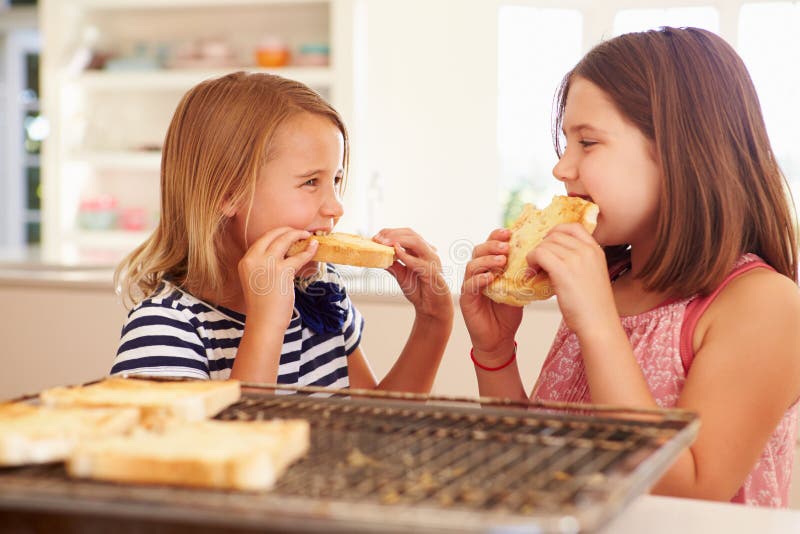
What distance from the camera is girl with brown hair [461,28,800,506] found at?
53.9 inches

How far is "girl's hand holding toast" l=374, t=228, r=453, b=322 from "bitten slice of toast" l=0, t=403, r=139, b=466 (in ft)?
3.16

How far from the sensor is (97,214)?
246 inches

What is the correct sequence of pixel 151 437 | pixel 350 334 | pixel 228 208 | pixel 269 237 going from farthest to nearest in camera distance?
pixel 350 334 → pixel 228 208 → pixel 269 237 → pixel 151 437

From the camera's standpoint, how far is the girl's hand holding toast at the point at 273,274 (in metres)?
1.61

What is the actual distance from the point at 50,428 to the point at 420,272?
1.09m

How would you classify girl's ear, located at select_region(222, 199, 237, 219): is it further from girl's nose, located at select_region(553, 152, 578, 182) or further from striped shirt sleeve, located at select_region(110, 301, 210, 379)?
girl's nose, located at select_region(553, 152, 578, 182)

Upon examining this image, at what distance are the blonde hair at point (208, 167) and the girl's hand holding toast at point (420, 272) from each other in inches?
11.3

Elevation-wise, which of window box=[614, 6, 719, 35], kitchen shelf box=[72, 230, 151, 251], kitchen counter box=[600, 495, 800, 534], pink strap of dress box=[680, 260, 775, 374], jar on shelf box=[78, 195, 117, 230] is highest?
window box=[614, 6, 719, 35]

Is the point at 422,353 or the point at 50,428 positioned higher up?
the point at 50,428

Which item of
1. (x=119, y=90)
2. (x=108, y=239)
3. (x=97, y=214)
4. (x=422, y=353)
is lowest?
(x=108, y=239)

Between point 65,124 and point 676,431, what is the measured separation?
598cm

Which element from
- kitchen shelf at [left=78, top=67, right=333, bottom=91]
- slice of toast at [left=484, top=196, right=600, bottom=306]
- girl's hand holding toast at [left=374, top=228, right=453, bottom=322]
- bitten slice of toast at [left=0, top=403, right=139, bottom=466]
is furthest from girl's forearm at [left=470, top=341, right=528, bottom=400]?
kitchen shelf at [left=78, top=67, right=333, bottom=91]

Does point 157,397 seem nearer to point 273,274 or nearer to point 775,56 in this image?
point 273,274

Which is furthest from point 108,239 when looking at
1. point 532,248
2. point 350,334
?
point 532,248
